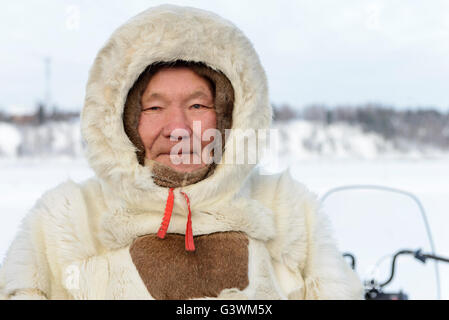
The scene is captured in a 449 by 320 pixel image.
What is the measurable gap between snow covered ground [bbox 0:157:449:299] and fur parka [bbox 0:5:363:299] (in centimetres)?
79

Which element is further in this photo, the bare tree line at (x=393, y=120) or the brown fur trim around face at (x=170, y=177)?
the bare tree line at (x=393, y=120)

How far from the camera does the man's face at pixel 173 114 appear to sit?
1100 millimetres

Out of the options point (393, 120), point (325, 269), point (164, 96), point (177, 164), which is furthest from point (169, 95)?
point (393, 120)

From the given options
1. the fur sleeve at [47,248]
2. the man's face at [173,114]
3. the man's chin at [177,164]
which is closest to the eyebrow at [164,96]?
the man's face at [173,114]

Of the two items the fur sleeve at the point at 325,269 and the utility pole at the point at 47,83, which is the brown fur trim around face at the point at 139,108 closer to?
the fur sleeve at the point at 325,269

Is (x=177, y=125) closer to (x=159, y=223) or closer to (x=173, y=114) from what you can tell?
(x=173, y=114)

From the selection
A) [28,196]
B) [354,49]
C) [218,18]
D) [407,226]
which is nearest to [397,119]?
[354,49]

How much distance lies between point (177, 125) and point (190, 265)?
326 mm

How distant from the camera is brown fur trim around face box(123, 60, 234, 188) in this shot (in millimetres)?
1100

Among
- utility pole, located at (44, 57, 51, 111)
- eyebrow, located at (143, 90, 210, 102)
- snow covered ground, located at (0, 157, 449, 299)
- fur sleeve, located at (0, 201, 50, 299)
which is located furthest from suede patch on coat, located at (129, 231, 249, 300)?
utility pole, located at (44, 57, 51, 111)

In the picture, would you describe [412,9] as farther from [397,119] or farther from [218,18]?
[218,18]

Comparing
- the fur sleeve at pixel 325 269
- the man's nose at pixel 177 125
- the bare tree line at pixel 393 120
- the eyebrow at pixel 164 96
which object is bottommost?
the fur sleeve at pixel 325 269

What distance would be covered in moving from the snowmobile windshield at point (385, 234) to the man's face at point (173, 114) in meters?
0.81
